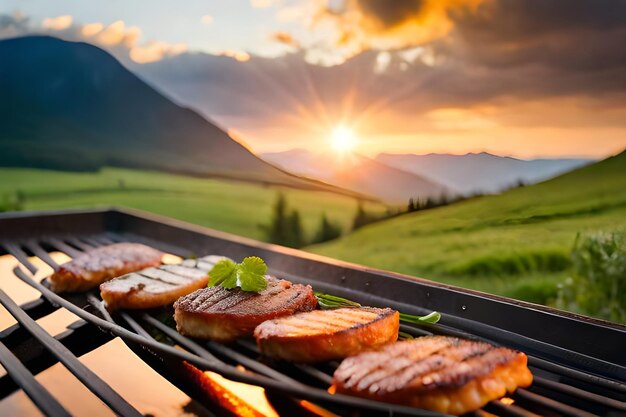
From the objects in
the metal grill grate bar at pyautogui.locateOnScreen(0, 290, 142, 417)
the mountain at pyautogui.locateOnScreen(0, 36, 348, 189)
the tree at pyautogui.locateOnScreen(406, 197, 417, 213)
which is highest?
the mountain at pyautogui.locateOnScreen(0, 36, 348, 189)

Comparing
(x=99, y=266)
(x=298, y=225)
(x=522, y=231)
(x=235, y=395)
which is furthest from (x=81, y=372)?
(x=298, y=225)

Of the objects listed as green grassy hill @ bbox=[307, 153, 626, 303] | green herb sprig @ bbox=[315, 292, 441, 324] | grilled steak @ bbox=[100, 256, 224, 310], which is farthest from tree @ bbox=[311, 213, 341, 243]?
green herb sprig @ bbox=[315, 292, 441, 324]

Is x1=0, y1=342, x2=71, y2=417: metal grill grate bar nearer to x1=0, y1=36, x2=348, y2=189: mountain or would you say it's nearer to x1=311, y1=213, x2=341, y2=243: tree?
x1=311, y1=213, x2=341, y2=243: tree

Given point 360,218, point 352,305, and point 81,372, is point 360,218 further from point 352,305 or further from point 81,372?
point 81,372

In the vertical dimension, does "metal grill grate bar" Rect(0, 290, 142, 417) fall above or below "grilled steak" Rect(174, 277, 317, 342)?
below

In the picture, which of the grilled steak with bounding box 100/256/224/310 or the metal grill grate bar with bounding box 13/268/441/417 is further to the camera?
the grilled steak with bounding box 100/256/224/310

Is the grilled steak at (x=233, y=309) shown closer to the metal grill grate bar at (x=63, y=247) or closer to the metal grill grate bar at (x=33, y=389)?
the metal grill grate bar at (x=33, y=389)

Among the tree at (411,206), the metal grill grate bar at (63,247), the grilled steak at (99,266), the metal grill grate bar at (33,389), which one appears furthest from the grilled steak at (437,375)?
the tree at (411,206)
